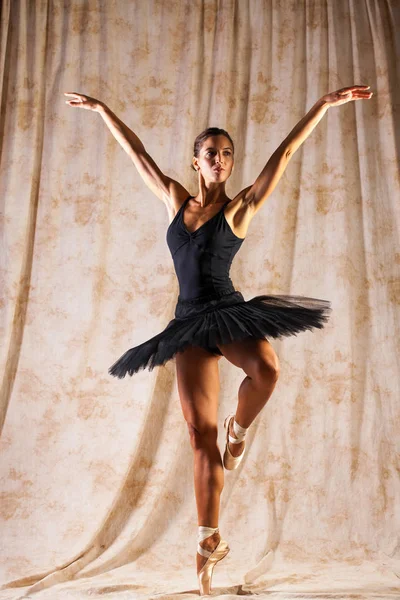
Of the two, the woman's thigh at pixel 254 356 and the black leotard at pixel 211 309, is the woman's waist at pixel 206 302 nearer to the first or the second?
the black leotard at pixel 211 309

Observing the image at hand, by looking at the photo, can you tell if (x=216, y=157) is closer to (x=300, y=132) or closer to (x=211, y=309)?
(x=300, y=132)

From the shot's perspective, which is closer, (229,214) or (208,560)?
(208,560)

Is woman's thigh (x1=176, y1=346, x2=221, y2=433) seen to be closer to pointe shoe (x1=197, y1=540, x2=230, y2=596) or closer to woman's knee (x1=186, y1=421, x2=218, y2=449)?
woman's knee (x1=186, y1=421, x2=218, y2=449)

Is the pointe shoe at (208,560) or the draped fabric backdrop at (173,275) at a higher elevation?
the draped fabric backdrop at (173,275)

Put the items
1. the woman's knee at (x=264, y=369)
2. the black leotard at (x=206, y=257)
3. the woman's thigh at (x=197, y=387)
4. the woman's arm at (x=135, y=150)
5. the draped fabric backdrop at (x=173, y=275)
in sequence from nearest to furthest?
the woman's knee at (x=264, y=369)
the woman's thigh at (x=197, y=387)
the black leotard at (x=206, y=257)
the woman's arm at (x=135, y=150)
the draped fabric backdrop at (x=173, y=275)

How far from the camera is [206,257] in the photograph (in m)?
2.62

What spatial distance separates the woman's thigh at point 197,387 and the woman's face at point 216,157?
0.67 metres

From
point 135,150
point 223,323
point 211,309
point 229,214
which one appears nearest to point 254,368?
point 223,323

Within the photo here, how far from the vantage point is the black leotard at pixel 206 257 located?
2615mm

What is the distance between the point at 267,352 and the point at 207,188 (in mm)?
723

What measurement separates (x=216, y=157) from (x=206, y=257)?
378 mm

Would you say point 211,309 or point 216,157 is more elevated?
point 216,157

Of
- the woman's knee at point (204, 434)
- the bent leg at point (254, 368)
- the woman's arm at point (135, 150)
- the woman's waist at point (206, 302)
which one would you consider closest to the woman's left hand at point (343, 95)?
the woman's arm at point (135, 150)

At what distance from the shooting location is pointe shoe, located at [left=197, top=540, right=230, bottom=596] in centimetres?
245
